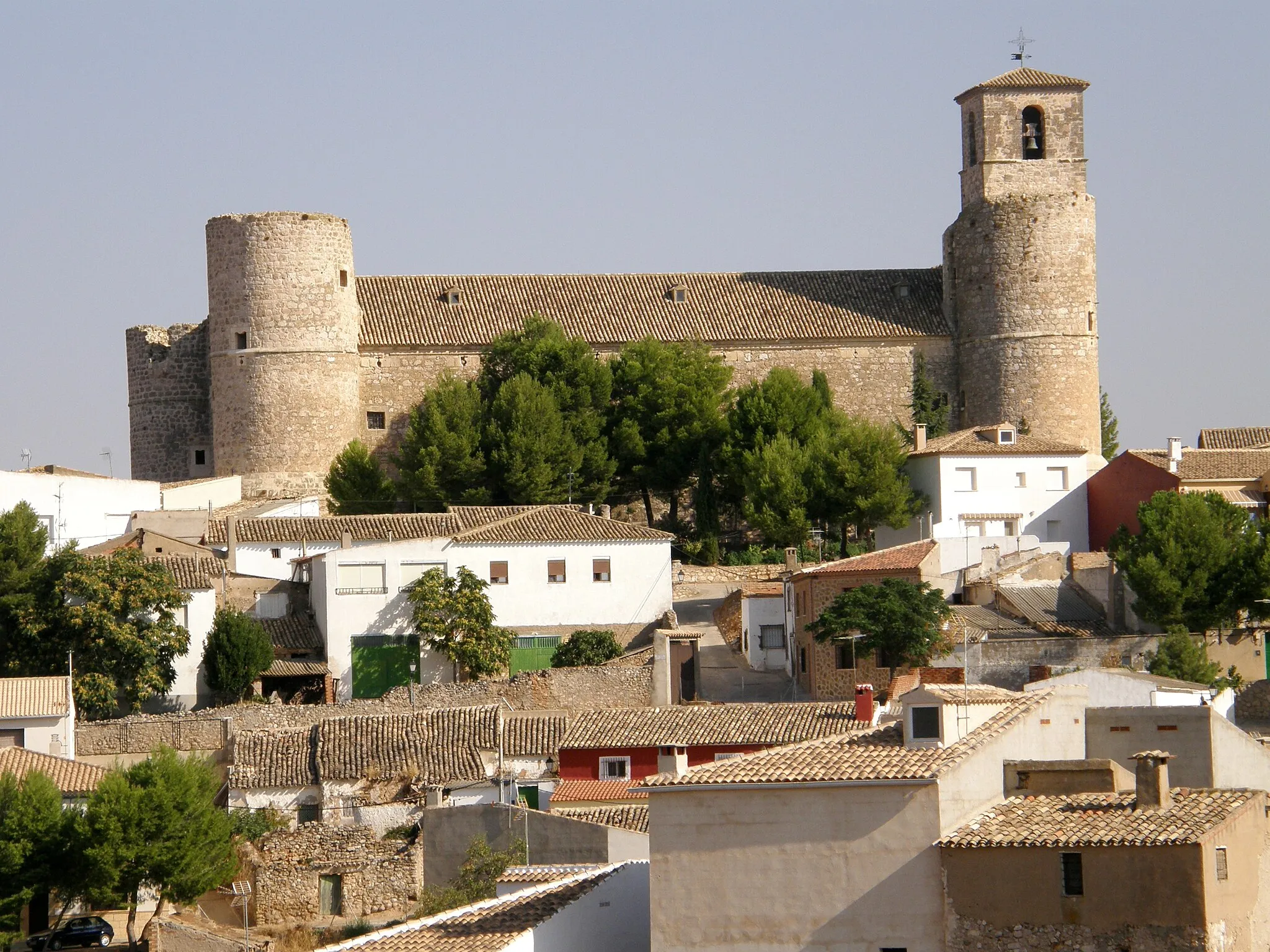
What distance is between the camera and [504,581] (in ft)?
147

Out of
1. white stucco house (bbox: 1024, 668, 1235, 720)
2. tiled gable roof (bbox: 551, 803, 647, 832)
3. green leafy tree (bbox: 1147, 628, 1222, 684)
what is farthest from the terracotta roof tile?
green leafy tree (bbox: 1147, 628, 1222, 684)

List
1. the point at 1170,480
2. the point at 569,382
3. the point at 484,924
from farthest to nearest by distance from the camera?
the point at 569,382
the point at 1170,480
the point at 484,924

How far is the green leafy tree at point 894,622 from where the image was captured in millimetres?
39875

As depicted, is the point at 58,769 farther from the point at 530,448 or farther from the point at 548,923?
the point at 530,448

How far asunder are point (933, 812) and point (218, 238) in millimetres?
38944

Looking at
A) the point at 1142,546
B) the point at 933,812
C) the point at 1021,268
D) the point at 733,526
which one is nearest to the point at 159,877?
the point at 933,812

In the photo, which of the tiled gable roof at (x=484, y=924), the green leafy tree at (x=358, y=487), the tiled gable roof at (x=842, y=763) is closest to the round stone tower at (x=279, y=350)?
the green leafy tree at (x=358, y=487)

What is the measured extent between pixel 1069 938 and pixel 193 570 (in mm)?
27002

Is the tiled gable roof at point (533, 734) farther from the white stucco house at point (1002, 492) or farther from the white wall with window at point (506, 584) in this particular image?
the white stucco house at point (1002, 492)

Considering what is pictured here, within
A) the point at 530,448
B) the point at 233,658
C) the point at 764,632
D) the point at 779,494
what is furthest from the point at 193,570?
the point at 779,494

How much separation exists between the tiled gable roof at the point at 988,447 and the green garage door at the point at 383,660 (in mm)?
14396

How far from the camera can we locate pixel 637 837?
28.3 meters

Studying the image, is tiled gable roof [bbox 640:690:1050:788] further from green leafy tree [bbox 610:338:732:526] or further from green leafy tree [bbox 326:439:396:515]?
green leafy tree [bbox 326:439:396:515]

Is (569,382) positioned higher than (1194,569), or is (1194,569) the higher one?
(569,382)
